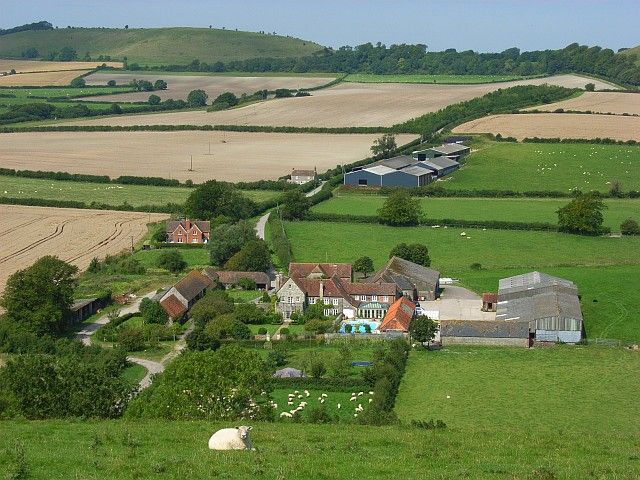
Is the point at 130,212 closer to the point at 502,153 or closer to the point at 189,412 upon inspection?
the point at 502,153

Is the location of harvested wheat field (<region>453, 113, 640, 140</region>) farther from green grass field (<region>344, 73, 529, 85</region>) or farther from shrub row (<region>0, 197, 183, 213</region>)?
green grass field (<region>344, 73, 529, 85</region>)

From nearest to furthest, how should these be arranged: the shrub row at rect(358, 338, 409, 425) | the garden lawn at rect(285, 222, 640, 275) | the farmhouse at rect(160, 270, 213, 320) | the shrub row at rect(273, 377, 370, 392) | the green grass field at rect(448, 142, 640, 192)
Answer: the shrub row at rect(358, 338, 409, 425), the shrub row at rect(273, 377, 370, 392), the farmhouse at rect(160, 270, 213, 320), the garden lawn at rect(285, 222, 640, 275), the green grass field at rect(448, 142, 640, 192)

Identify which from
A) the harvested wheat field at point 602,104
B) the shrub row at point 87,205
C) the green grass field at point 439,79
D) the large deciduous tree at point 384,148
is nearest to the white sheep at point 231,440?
the shrub row at point 87,205

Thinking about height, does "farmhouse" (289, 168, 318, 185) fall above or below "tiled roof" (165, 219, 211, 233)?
below

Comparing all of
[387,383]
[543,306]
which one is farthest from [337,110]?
[387,383]

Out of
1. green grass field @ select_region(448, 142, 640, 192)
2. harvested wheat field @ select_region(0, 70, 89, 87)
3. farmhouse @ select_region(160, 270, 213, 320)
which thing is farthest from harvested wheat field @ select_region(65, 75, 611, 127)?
farmhouse @ select_region(160, 270, 213, 320)

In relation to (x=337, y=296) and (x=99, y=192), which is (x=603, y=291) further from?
(x=99, y=192)

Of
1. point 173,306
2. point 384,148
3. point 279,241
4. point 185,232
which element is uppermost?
point 173,306

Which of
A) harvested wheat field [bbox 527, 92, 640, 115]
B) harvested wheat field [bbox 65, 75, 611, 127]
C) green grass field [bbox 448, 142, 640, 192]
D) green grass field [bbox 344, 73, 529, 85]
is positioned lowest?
green grass field [bbox 344, 73, 529, 85]
